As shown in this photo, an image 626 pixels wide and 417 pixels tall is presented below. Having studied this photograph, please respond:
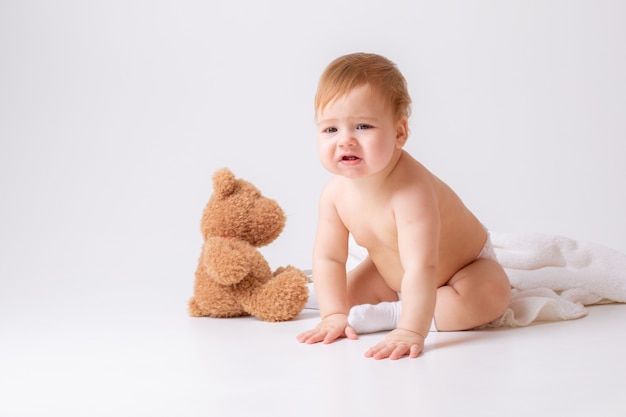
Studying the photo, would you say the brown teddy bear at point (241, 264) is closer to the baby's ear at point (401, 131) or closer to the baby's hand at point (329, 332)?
the baby's hand at point (329, 332)

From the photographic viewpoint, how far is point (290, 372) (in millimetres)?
2080

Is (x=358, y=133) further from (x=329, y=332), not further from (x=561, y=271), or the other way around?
(x=561, y=271)

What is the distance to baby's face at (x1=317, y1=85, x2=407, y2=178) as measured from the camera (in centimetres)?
227

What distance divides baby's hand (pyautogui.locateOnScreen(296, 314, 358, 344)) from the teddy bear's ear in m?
0.55

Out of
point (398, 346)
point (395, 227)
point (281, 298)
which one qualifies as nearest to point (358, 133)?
point (395, 227)

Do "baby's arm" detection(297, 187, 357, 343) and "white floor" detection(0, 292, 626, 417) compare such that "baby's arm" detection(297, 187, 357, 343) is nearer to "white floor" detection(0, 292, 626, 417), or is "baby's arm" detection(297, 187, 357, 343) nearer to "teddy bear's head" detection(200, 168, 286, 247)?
"white floor" detection(0, 292, 626, 417)

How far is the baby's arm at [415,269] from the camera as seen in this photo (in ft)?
7.22

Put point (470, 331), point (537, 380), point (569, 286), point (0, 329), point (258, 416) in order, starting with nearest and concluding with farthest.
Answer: point (258, 416), point (537, 380), point (470, 331), point (0, 329), point (569, 286)

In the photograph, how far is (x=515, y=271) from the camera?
2.93 meters

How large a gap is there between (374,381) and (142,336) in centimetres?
79

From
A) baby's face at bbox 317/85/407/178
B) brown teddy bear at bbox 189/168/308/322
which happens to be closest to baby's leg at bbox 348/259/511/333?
brown teddy bear at bbox 189/168/308/322

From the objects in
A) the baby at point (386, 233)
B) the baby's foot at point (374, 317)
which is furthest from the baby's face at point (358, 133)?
the baby's foot at point (374, 317)

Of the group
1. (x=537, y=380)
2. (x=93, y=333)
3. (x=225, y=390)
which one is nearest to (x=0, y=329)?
(x=93, y=333)

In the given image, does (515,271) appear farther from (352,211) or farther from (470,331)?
(352,211)
